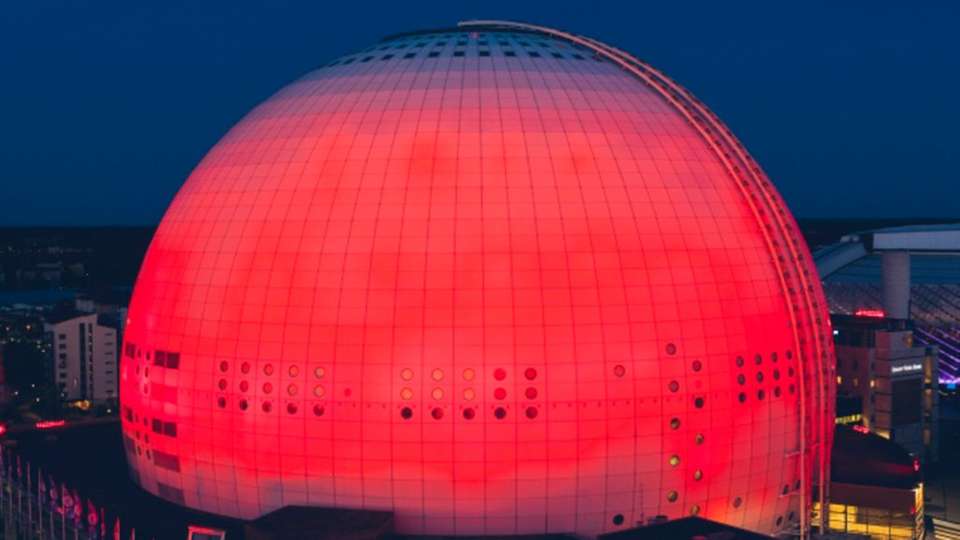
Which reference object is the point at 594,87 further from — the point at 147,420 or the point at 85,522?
the point at 85,522

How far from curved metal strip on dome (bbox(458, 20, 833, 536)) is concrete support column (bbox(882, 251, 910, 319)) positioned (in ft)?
112

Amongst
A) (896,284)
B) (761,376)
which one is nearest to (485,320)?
(761,376)

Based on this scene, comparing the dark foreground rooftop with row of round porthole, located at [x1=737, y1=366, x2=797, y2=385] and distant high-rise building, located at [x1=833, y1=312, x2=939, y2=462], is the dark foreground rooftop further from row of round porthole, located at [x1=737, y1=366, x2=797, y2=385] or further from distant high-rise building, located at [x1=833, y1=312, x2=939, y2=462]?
distant high-rise building, located at [x1=833, y1=312, x2=939, y2=462]

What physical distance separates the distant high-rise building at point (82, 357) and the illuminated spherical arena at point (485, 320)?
55.7m

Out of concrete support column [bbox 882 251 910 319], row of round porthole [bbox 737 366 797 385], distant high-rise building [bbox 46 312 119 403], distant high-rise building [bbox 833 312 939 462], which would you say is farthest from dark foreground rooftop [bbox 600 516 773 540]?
distant high-rise building [bbox 46 312 119 403]

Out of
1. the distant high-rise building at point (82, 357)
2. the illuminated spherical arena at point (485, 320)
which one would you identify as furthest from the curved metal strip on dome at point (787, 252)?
the distant high-rise building at point (82, 357)

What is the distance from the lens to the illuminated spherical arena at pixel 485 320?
39.0 m

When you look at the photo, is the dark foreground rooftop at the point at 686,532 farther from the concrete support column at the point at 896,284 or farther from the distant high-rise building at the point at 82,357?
the distant high-rise building at the point at 82,357

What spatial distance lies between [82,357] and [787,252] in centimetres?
7480

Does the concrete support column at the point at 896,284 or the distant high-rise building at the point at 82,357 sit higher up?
the concrete support column at the point at 896,284

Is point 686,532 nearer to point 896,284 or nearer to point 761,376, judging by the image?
point 761,376

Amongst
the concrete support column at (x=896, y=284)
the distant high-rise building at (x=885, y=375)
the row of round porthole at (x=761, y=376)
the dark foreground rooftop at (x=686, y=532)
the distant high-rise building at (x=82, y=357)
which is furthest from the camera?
the distant high-rise building at (x=82, y=357)

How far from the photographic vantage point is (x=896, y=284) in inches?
3086

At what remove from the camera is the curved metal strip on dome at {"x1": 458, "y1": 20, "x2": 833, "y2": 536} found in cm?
4447
